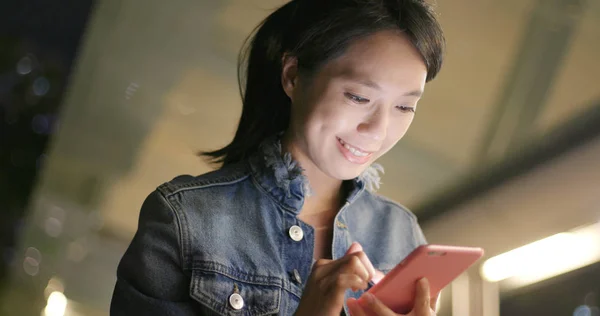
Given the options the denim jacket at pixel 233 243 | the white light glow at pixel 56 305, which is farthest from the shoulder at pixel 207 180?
the white light glow at pixel 56 305

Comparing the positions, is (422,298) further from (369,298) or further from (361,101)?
(361,101)

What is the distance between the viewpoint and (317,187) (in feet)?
2.75

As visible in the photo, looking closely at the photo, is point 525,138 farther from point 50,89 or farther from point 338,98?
point 50,89

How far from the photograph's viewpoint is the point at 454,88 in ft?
3.90

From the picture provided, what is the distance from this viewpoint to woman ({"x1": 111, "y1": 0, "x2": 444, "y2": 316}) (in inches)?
30.0

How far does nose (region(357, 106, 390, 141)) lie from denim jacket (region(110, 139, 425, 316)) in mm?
91

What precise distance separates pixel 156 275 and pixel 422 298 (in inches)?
10.2

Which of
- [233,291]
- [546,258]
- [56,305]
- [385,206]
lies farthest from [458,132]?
[56,305]

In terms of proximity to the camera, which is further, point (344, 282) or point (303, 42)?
point (303, 42)

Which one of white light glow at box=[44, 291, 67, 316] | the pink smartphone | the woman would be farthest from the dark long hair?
white light glow at box=[44, 291, 67, 316]

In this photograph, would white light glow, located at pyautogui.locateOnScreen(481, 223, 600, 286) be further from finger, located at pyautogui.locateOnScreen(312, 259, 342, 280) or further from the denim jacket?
finger, located at pyautogui.locateOnScreen(312, 259, 342, 280)

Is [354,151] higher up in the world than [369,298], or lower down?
higher up

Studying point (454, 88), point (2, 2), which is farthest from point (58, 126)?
point (454, 88)

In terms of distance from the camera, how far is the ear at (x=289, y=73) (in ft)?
2.69
